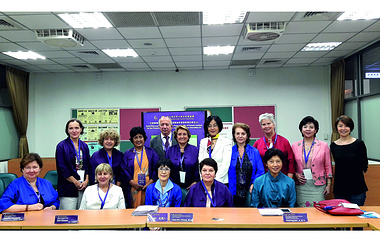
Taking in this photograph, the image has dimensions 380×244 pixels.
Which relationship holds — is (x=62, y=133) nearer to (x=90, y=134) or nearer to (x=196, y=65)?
(x=90, y=134)

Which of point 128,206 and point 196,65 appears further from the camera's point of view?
point 196,65

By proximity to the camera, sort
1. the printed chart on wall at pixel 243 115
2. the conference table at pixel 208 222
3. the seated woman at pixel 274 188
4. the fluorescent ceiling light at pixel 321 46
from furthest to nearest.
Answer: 1. the printed chart on wall at pixel 243 115
2. the fluorescent ceiling light at pixel 321 46
3. the seated woman at pixel 274 188
4. the conference table at pixel 208 222

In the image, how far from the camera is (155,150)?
3398 millimetres

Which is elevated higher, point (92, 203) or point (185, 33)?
point (185, 33)

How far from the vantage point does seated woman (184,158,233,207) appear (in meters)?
2.46

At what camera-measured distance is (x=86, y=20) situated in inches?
142

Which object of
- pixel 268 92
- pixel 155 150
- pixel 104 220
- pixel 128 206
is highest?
pixel 268 92

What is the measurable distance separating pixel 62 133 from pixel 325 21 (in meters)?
6.13

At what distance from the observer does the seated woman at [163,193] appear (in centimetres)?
253

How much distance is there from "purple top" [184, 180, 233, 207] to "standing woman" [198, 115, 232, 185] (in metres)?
0.32

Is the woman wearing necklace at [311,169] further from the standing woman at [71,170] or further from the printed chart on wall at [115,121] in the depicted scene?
the printed chart on wall at [115,121]

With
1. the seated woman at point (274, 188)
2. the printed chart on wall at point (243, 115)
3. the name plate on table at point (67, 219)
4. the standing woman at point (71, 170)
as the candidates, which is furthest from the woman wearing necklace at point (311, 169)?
the printed chart on wall at point (243, 115)

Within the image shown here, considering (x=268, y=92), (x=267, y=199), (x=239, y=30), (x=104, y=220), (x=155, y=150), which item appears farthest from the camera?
(x=268, y=92)

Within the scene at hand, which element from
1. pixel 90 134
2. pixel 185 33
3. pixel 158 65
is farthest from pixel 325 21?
pixel 90 134
